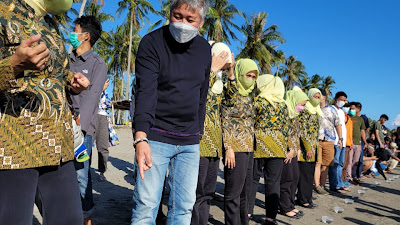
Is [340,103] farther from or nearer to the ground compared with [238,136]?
farther from the ground

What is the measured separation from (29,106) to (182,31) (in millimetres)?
1034

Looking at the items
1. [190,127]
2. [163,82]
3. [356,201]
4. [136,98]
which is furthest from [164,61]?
[356,201]

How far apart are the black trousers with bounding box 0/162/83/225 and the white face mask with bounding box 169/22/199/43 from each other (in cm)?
106

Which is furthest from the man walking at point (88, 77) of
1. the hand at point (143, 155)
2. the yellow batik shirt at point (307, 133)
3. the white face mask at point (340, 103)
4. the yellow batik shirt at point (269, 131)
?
the white face mask at point (340, 103)

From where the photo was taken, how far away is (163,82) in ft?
7.12

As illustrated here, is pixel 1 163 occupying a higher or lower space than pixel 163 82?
lower

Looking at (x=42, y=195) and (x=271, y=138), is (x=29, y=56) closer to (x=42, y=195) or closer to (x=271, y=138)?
(x=42, y=195)

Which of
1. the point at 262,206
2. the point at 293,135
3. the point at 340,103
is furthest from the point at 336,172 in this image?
the point at 293,135

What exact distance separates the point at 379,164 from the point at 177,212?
1083cm

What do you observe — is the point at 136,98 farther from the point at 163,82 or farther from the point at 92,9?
the point at 92,9

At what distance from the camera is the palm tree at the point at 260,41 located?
38.5 metres

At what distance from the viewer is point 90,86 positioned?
3.09 meters

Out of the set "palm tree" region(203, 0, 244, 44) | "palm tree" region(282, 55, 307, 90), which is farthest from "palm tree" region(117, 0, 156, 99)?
"palm tree" region(282, 55, 307, 90)

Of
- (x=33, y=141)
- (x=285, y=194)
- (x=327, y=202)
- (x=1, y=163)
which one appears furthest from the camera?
(x=327, y=202)
